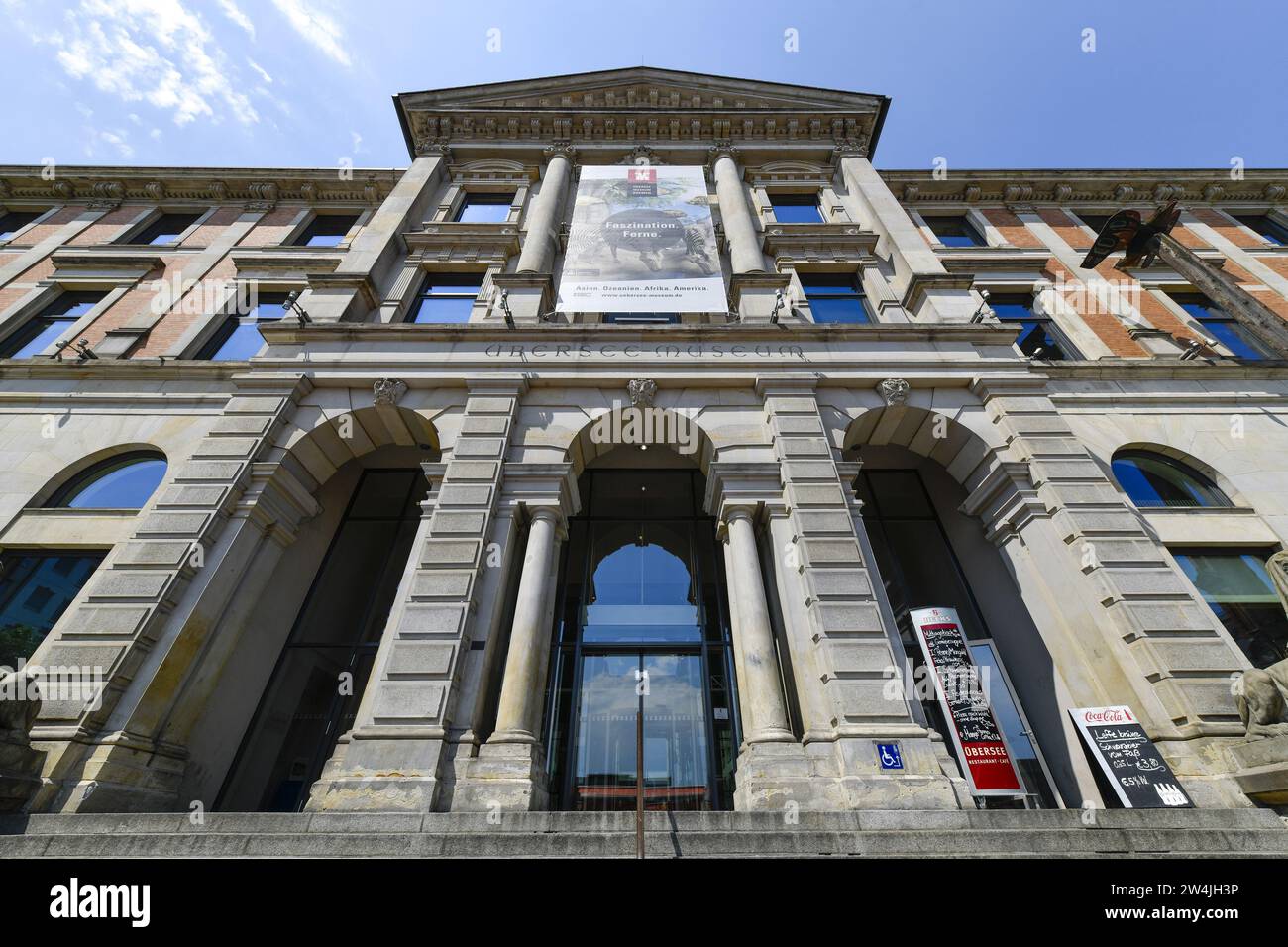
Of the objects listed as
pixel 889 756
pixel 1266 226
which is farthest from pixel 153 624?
pixel 1266 226

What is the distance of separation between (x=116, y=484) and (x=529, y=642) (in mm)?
10212

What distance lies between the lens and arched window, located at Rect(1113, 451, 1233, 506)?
11.6 metres

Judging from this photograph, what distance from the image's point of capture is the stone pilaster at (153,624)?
705 centimetres

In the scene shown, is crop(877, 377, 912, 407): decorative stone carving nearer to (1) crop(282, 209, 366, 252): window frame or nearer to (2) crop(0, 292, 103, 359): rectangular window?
(1) crop(282, 209, 366, 252): window frame

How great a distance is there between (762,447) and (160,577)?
10.3 metres

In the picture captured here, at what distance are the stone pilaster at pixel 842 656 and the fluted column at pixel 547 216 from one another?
26.6 ft

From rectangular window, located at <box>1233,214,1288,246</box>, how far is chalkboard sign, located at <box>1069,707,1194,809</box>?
23.4 m

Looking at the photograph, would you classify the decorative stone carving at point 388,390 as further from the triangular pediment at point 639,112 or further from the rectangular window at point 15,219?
the rectangular window at point 15,219

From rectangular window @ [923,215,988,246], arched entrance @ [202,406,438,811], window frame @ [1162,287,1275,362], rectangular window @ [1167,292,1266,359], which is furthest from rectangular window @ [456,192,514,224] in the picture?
rectangular window @ [1167,292,1266,359]

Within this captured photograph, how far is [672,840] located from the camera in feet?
17.9

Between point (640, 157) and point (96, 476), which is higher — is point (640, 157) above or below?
above

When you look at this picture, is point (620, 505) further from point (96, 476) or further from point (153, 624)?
point (96, 476)
